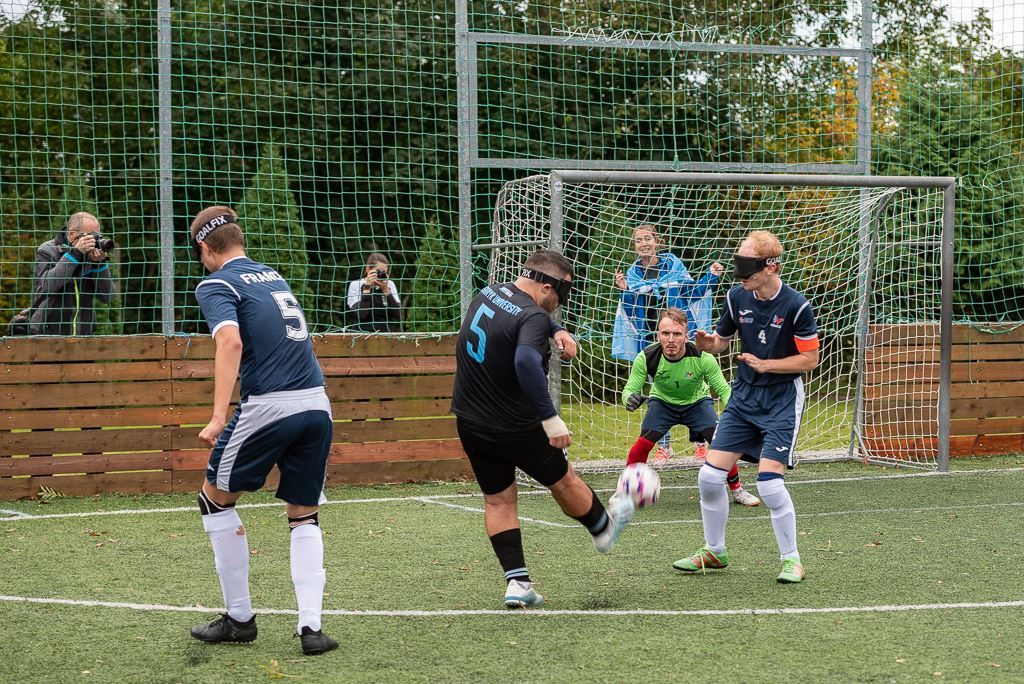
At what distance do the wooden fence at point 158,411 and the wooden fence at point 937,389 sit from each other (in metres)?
A: 4.55

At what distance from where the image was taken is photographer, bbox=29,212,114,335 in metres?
9.75

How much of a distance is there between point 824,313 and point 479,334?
7.35 metres

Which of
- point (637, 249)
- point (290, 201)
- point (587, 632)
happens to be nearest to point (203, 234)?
point (587, 632)

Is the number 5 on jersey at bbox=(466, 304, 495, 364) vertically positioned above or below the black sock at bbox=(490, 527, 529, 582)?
above

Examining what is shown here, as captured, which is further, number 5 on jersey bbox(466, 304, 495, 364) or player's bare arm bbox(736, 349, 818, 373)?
player's bare arm bbox(736, 349, 818, 373)

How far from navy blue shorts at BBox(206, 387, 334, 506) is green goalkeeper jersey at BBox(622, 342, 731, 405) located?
172 inches

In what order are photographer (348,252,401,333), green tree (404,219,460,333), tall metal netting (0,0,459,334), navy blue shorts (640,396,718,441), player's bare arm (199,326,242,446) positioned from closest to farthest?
1. player's bare arm (199,326,242,446)
2. navy blue shorts (640,396,718,441)
3. photographer (348,252,401,333)
4. green tree (404,219,460,333)
5. tall metal netting (0,0,459,334)

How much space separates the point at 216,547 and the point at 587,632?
1.76m

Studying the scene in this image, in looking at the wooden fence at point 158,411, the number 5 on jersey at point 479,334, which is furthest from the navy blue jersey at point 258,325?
the wooden fence at point 158,411

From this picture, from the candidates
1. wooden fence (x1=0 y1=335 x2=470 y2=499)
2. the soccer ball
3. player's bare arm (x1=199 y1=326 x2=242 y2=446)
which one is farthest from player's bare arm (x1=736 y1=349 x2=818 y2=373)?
wooden fence (x1=0 y1=335 x2=470 y2=499)

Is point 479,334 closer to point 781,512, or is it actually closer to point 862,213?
point 781,512

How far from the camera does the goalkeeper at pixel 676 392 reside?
9.17 m

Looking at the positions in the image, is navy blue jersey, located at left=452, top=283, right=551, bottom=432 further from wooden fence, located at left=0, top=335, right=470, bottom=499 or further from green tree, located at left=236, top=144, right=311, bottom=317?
green tree, located at left=236, top=144, right=311, bottom=317

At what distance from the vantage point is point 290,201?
16578 millimetres
